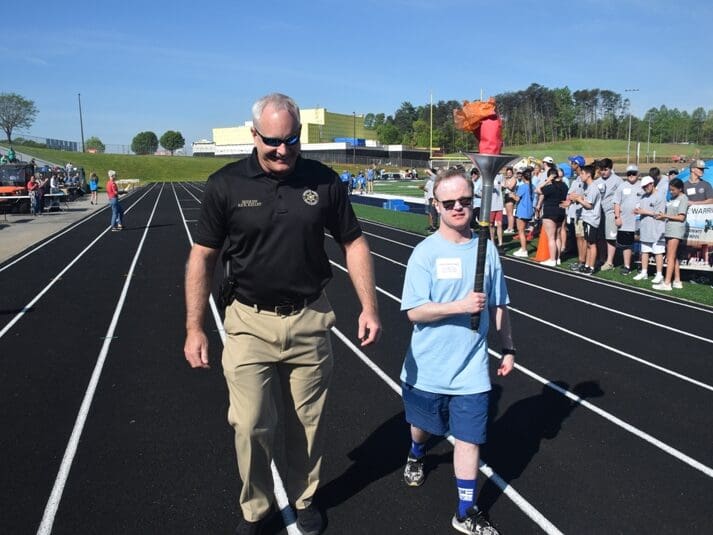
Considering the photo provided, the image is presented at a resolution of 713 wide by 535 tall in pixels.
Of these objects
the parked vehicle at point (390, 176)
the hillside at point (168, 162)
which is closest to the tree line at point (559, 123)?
the hillside at point (168, 162)

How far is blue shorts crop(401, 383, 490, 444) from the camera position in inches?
122

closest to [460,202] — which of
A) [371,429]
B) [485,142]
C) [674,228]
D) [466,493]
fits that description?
[485,142]

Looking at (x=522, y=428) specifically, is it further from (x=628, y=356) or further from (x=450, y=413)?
(x=628, y=356)

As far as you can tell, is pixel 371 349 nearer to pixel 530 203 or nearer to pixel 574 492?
pixel 574 492

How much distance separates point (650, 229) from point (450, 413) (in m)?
8.51

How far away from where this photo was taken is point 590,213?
1095 centimetres

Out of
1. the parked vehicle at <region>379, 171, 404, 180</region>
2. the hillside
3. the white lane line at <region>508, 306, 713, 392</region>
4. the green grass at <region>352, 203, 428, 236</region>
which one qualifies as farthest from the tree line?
the white lane line at <region>508, 306, 713, 392</region>

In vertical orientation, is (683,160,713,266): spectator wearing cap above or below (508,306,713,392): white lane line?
above

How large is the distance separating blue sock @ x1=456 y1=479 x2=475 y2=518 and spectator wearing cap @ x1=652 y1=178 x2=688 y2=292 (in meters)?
8.00

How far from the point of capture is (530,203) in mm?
13422

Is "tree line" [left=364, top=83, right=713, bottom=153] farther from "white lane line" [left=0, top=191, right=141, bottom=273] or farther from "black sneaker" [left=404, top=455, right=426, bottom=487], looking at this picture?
"black sneaker" [left=404, top=455, right=426, bottom=487]

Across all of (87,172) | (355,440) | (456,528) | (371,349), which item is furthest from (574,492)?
(87,172)

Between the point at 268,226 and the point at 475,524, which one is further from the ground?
the point at 268,226

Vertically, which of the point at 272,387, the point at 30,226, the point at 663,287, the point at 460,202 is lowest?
the point at 663,287
